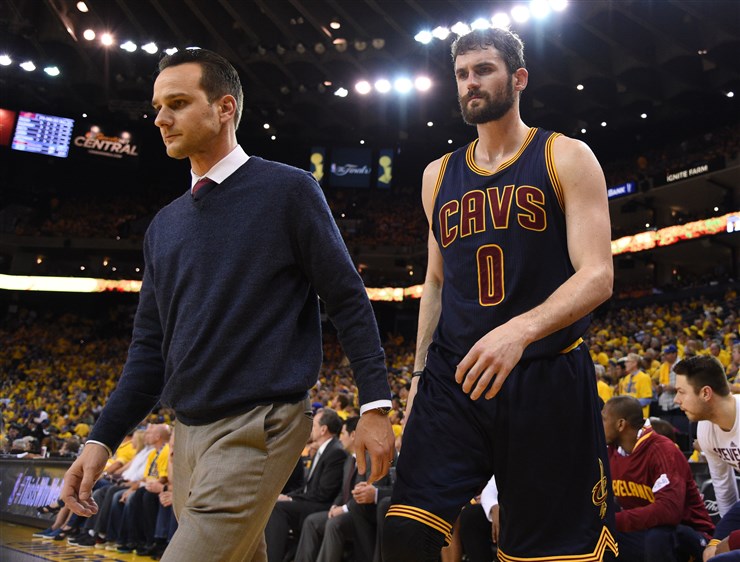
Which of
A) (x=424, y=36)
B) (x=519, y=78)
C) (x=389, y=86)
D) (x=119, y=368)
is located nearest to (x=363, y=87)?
(x=389, y=86)

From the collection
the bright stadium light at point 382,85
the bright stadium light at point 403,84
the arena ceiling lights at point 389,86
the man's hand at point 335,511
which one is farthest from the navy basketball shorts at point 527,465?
the bright stadium light at point 382,85

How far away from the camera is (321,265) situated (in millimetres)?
2195

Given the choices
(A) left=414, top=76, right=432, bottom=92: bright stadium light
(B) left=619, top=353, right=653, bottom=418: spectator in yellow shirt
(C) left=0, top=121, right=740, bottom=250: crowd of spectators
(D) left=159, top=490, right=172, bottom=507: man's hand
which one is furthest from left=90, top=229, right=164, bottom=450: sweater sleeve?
(C) left=0, top=121, right=740, bottom=250: crowd of spectators

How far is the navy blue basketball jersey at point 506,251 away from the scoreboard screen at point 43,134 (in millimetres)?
30179

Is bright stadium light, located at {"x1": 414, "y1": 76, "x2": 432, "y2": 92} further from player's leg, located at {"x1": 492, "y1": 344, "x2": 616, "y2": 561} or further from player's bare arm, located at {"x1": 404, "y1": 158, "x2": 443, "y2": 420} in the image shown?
player's leg, located at {"x1": 492, "y1": 344, "x2": 616, "y2": 561}

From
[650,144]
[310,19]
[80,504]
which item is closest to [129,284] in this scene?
[310,19]

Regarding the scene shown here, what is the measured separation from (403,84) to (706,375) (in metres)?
24.6

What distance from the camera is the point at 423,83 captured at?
26.5 meters

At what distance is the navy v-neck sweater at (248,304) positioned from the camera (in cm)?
207

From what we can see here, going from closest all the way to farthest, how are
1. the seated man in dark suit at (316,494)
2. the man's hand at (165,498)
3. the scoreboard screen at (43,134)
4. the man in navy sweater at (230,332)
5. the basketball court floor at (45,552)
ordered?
the man in navy sweater at (230,332) < the seated man in dark suit at (316,494) < the basketball court floor at (45,552) < the man's hand at (165,498) < the scoreboard screen at (43,134)

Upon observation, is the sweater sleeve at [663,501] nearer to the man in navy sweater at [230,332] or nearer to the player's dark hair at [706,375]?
the player's dark hair at [706,375]

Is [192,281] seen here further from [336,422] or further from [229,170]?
[336,422]

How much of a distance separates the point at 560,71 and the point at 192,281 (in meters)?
23.7

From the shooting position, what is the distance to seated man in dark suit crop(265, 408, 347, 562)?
668 cm
